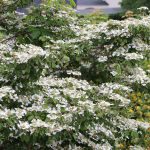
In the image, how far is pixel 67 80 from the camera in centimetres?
309

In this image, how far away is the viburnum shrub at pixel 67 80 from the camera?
270cm

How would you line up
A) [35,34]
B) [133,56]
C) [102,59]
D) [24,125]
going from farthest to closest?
[35,34]
[102,59]
[133,56]
[24,125]

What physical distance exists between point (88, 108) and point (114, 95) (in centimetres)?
41

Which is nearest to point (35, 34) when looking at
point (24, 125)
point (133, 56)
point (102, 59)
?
point (102, 59)

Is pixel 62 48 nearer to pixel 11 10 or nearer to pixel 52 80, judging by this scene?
pixel 52 80

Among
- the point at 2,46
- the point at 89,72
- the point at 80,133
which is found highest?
the point at 2,46

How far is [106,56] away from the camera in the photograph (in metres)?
3.33

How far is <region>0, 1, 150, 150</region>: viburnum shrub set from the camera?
2.70 meters

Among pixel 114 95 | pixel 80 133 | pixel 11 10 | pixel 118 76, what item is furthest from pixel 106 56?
pixel 11 10

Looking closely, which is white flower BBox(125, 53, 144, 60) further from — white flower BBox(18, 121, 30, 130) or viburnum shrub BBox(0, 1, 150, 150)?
white flower BBox(18, 121, 30, 130)

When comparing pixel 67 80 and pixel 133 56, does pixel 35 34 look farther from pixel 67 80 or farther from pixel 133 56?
pixel 133 56

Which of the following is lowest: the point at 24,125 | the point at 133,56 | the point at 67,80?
the point at 24,125

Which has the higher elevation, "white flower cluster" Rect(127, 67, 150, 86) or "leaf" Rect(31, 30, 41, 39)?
"leaf" Rect(31, 30, 41, 39)

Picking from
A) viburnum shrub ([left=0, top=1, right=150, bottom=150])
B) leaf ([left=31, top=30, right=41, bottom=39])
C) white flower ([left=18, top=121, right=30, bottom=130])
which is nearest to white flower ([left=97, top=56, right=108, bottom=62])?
viburnum shrub ([left=0, top=1, right=150, bottom=150])
